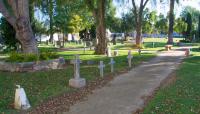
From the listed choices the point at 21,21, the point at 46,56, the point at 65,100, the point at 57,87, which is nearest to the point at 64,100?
the point at 65,100

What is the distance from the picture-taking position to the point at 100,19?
94.9ft

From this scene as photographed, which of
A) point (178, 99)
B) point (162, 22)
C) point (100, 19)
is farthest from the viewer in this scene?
point (162, 22)

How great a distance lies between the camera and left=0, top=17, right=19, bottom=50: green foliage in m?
29.7

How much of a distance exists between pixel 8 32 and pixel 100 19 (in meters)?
7.58

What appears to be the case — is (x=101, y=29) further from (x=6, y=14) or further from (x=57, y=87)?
(x=57, y=87)

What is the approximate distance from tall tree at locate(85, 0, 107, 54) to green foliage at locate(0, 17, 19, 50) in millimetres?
6614

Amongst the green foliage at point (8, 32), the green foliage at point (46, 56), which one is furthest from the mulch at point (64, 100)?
the green foliage at point (8, 32)

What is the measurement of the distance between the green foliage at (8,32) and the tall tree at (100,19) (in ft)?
21.7

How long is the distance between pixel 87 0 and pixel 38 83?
1655cm

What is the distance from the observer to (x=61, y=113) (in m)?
8.83

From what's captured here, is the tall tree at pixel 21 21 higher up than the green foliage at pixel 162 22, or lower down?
lower down

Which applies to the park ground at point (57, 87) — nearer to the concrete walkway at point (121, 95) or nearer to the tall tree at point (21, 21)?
the concrete walkway at point (121, 95)

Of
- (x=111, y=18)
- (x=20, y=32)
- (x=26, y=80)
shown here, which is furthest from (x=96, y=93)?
(x=111, y=18)

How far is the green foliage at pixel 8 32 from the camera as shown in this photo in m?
29.7
